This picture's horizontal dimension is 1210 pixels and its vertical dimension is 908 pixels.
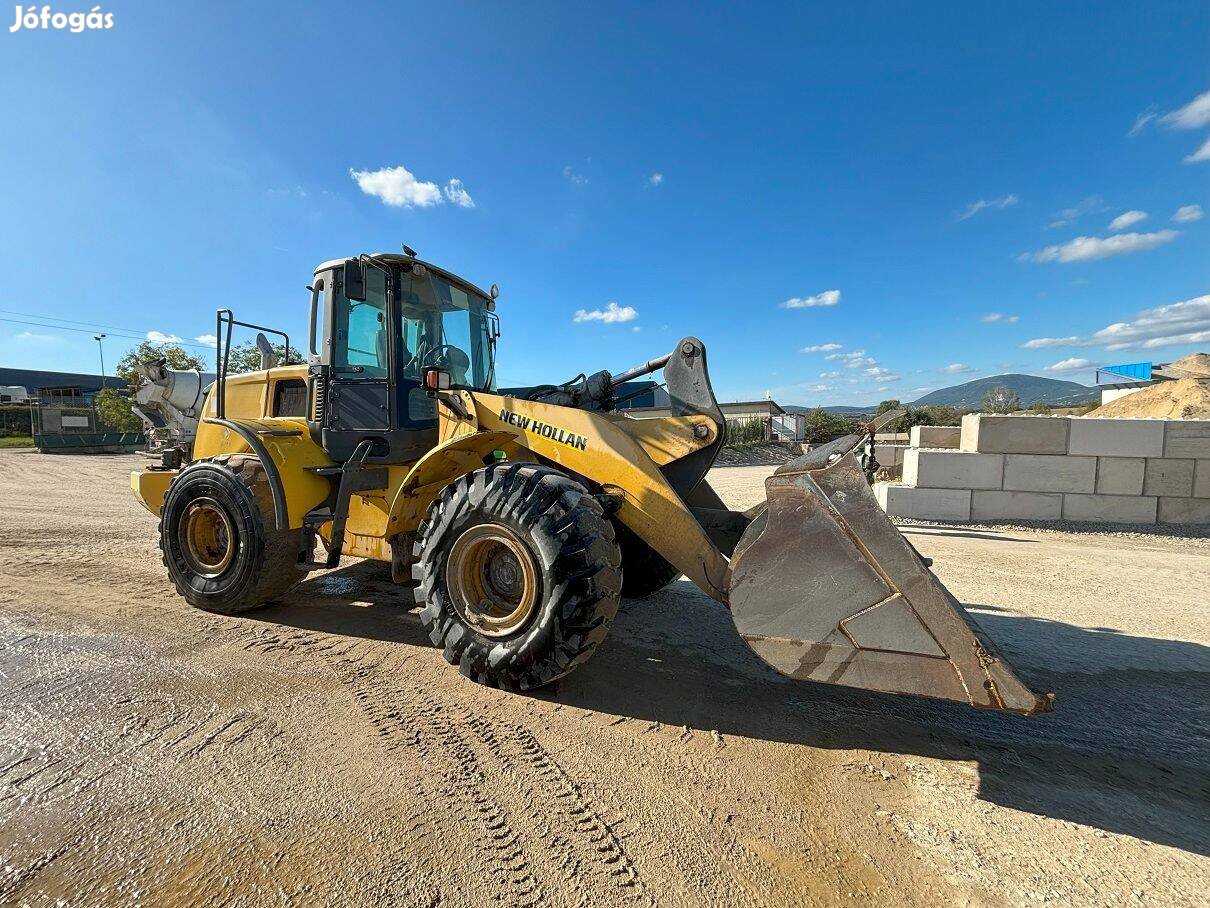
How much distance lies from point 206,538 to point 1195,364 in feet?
88.3

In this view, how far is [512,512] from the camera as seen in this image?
2801 mm

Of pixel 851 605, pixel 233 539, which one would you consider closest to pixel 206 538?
pixel 233 539

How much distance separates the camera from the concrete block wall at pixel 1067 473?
782 centimetres

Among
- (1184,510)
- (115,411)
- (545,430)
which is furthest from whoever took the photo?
(115,411)

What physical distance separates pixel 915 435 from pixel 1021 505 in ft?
7.43

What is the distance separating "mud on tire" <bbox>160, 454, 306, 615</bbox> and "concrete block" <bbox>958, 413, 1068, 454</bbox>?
30.2 feet

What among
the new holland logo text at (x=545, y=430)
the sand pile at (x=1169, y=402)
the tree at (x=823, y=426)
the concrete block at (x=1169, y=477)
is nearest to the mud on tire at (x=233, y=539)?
the new holland logo text at (x=545, y=430)

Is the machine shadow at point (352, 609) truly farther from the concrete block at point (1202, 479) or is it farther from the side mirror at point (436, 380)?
the concrete block at point (1202, 479)

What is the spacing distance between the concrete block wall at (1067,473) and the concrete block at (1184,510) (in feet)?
0.04

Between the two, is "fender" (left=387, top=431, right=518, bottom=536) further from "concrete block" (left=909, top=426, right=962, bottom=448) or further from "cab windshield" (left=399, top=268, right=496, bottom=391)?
"concrete block" (left=909, top=426, right=962, bottom=448)

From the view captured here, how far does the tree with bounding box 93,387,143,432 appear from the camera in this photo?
30.7 meters

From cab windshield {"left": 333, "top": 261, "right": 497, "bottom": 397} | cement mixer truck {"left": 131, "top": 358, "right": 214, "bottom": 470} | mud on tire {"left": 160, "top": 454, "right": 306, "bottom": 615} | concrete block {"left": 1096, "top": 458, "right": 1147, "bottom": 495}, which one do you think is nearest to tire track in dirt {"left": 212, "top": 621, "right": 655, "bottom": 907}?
mud on tire {"left": 160, "top": 454, "right": 306, "bottom": 615}

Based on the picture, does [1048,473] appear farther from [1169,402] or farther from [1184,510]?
[1169,402]

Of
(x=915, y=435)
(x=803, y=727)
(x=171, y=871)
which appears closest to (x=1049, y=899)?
(x=803, y=727)
